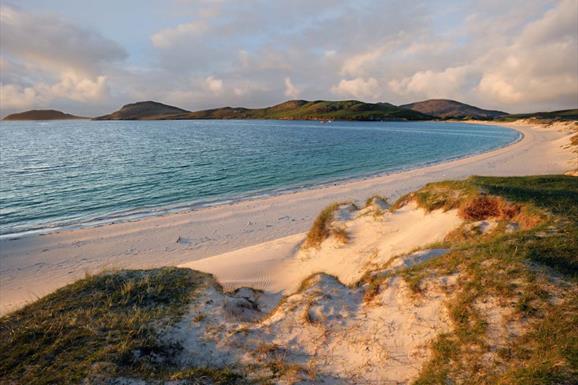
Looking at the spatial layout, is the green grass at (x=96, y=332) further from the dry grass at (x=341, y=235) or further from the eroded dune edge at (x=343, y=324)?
the dry grass at (x=341, y=235)

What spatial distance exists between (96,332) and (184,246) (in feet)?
38.7

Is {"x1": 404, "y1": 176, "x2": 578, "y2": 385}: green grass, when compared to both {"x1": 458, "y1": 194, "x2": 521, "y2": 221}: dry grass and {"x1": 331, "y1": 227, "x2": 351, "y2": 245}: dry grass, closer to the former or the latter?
{"x1": 458, "y1": 194, "x2": 521, "y2": 221}: dry grass

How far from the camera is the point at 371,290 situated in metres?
8.20

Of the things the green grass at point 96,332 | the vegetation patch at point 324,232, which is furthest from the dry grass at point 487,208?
the green grass at point 96,332

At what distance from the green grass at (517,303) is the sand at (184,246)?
3958 mm

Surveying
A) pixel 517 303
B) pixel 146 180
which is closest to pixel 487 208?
pixel 517 303

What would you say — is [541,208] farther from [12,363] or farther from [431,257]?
[12,363]

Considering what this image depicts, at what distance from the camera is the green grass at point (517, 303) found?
502 cm

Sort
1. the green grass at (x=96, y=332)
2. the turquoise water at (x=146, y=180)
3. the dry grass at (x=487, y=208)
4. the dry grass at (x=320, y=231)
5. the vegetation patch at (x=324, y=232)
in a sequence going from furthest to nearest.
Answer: the turquoise water at (x=146, y=180) < the dry grass at (x=320, y=231) < the vegetation patch at (x=324, y=232) < the dry grass at (x=487, y=208) < the green grass at (x=96, y=332)

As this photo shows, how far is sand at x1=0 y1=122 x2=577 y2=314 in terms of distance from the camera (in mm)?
13900

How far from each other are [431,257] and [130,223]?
20838 millimetres

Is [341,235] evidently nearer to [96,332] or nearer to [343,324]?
[343,324]

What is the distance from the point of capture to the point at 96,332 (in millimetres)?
6699

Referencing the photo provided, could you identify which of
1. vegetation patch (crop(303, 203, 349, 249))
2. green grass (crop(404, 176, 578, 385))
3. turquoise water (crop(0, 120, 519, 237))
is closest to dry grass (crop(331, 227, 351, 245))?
vegetation patch (crop(303, 203, 349, 249))
